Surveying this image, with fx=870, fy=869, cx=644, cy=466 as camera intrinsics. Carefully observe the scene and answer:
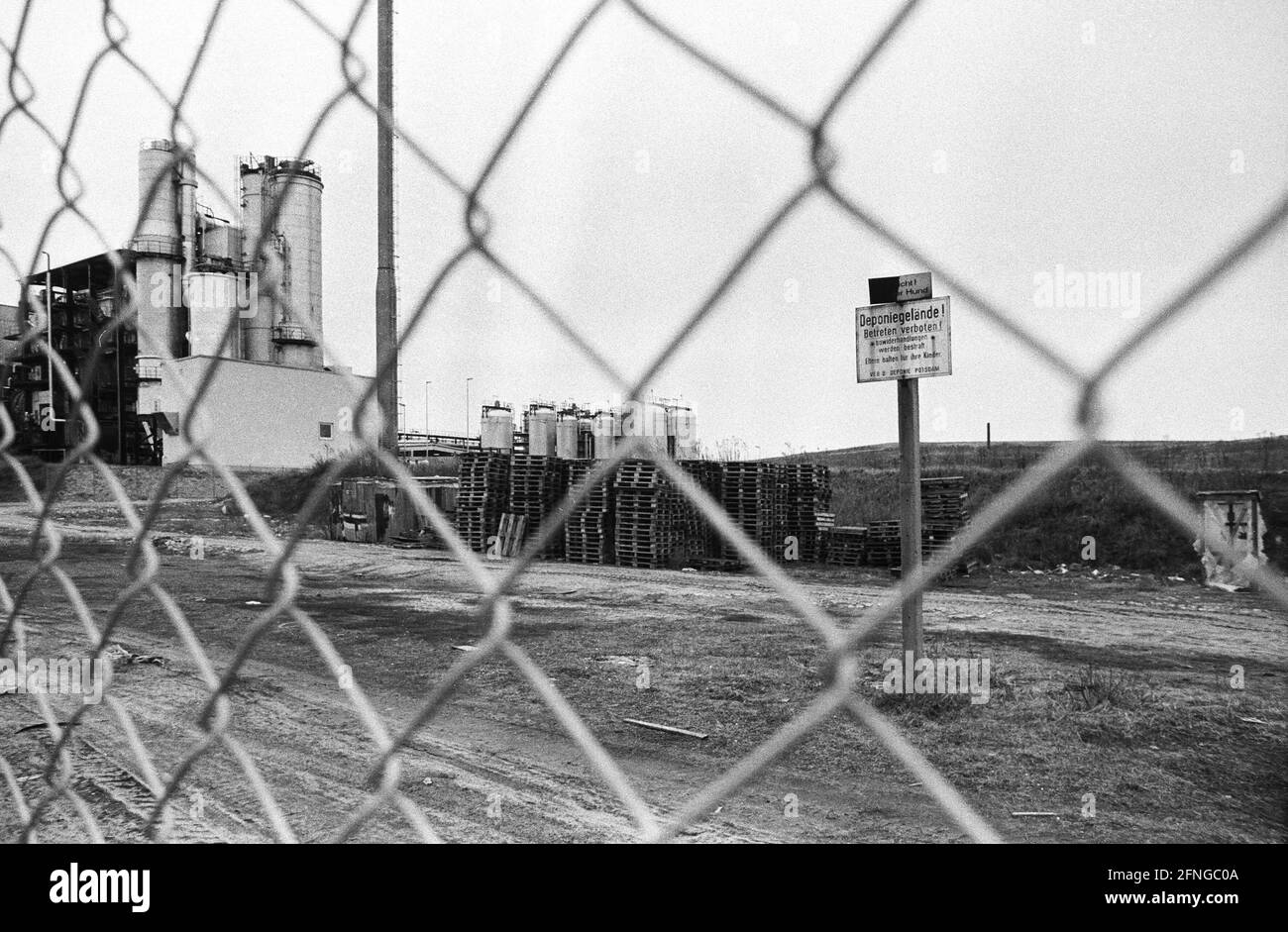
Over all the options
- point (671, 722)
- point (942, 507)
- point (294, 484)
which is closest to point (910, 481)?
point (671, 722)

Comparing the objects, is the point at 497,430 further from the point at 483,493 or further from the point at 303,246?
the point at 303,246

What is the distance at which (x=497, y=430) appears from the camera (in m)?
15.6

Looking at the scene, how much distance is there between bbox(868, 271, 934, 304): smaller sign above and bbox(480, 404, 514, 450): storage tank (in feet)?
37.4

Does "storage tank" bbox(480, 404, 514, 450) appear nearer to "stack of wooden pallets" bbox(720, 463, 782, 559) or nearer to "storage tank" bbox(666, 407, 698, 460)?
"stack of wooden pallets" bbox(720, 463, 782, 559)

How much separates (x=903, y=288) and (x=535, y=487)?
33.5 feet

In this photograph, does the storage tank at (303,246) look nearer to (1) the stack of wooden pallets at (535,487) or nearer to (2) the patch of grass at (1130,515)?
(1) the stack of wooden pallets at (535,487)

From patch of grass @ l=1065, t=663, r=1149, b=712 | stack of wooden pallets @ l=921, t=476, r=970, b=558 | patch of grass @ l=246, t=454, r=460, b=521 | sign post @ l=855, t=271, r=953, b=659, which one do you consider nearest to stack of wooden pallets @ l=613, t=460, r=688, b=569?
stack of wooden pallets @ l=921, t=476, r=970, b=558

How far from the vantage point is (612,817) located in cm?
357

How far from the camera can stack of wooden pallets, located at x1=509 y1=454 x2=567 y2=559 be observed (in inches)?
554

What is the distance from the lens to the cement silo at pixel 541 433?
48.9 ft

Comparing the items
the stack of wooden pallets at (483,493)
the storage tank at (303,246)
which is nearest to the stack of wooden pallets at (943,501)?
the stack of wooden pallets at (483,493)
